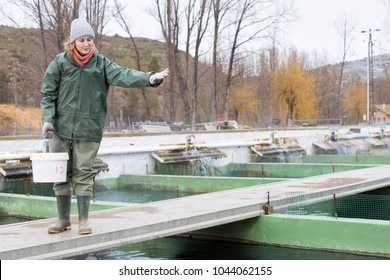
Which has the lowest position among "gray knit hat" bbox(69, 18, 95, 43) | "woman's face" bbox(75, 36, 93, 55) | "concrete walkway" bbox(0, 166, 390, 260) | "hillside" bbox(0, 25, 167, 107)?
"concrete walkway" bbox(0, 166, 390, 260)

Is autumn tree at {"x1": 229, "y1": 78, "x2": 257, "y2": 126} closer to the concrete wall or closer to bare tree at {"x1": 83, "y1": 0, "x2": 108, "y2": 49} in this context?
bare tree at {"x1": 83, "y1": 0, "x2": 108, "y2": 49}

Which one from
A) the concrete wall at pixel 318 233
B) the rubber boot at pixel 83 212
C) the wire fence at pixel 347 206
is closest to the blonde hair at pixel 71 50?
the rubber boot at pixel 83 212

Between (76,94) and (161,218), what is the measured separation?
2.31m

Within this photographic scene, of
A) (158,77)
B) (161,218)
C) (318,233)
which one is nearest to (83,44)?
(158,77)

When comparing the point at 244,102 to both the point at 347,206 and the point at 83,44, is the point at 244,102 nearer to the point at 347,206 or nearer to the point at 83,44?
the point at 347,206

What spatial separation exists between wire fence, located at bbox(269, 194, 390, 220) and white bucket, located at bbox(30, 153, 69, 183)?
16.7ft

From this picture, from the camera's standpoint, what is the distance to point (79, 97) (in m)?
5.90

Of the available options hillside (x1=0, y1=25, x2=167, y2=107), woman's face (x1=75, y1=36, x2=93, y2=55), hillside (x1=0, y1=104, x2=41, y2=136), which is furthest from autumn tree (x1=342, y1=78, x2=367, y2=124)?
woman's face (x1=75, y1=36, x2=93, y2=55)

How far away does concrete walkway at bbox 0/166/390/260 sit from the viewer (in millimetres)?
5992

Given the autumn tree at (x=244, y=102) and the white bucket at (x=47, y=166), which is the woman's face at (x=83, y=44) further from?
the autumn tree at (x=244, y=102)

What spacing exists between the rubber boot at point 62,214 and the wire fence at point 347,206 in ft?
14.8

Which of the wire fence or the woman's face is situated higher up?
the woman's face
